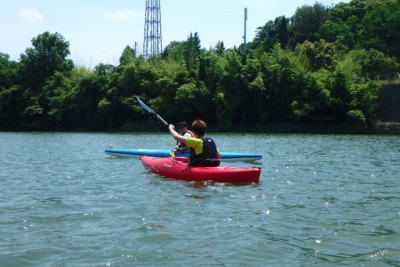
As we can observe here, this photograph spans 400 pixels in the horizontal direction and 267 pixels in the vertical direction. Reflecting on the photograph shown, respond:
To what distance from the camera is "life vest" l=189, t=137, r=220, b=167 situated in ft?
34.7

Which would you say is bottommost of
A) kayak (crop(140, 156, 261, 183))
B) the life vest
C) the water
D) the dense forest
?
the water

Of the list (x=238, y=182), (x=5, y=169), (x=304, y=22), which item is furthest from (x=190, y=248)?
(x=304, y=22)

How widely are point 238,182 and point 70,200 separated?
3.31 metres

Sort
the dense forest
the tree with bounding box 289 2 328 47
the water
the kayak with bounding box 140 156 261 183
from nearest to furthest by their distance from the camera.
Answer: the water → the kayak with bounding box 140 156 261 183 → the dense forest → the tree with bounding box 289 2 328 47

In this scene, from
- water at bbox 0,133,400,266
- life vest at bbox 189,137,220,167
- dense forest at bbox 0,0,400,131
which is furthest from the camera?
dense forest at bbox 0,0,400,131

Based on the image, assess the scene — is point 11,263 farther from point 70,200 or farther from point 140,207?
point 70,200

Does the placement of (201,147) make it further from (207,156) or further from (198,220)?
(198,220)

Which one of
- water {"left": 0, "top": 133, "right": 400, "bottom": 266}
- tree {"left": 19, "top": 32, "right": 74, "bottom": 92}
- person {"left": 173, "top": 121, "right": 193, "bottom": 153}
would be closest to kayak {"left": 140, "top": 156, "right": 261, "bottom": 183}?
water {"left": 0, "top": 133, "right": 400, "bottom": 266}

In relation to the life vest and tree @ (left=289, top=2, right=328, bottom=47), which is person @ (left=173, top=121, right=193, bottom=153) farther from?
tree @ (left=289, top=2, right=328, bottom=47)

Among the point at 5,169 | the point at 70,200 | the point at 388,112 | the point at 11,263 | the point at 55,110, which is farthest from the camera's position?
the point at 55,110

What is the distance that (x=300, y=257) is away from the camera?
5395mm

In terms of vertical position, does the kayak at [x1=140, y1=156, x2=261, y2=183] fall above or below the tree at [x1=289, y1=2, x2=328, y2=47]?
below

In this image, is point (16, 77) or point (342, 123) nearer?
point (342, 123)

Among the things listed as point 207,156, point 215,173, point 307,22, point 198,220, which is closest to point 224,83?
point 307,22
